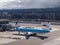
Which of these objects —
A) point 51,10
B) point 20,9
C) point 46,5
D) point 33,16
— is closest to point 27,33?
point 33,16

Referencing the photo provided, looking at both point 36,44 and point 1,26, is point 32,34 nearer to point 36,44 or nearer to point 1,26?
point 1,26

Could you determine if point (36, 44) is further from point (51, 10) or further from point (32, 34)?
point (51, 10)

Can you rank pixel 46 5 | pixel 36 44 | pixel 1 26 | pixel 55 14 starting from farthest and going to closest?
pixel 46 5
pixel 55 14
pixel 1 26
pixel 36 44

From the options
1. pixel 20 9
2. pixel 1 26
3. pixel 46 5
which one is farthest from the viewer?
pixel 20 9

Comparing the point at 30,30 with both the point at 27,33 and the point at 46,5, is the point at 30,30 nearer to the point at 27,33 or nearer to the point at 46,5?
the point at 27,33

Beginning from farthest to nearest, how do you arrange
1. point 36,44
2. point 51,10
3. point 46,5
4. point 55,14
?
point 46,5 < point 51,10 < point 55,14 < point 36,44

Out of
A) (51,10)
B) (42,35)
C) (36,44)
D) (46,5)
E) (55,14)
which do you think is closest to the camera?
(36,44)

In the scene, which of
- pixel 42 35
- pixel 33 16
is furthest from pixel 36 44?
pixel 33 16

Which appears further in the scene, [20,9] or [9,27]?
[20,9]

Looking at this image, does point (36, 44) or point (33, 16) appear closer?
point (36, 44)
